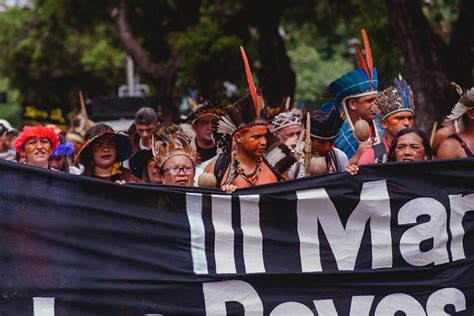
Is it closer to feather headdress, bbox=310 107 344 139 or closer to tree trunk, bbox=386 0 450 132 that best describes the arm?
feather headdress, bbox=310 107 344 139

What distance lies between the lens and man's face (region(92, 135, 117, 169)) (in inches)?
344

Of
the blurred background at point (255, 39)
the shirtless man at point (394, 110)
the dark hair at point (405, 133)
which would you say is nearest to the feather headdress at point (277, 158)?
the dark hair at point (405, 133)

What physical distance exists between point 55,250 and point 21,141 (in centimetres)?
225

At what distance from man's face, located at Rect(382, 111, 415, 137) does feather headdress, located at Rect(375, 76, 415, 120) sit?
0.10ft

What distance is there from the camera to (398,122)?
8.67 metres

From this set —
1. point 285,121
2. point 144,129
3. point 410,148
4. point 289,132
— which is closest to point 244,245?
Result: point 410,148

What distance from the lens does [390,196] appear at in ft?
23.0

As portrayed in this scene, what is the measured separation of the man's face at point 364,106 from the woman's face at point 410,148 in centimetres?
123

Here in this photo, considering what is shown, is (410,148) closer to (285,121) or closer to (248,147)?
(248,147)

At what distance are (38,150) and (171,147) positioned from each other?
111cm

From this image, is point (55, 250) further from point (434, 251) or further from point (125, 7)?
point (125, 7)

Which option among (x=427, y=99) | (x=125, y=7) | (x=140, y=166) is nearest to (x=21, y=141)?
(x=140, y=166)

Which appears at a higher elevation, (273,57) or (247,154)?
(273,57)

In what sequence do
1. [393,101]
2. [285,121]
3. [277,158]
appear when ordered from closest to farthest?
[277,158], [393,101], [285,121]
